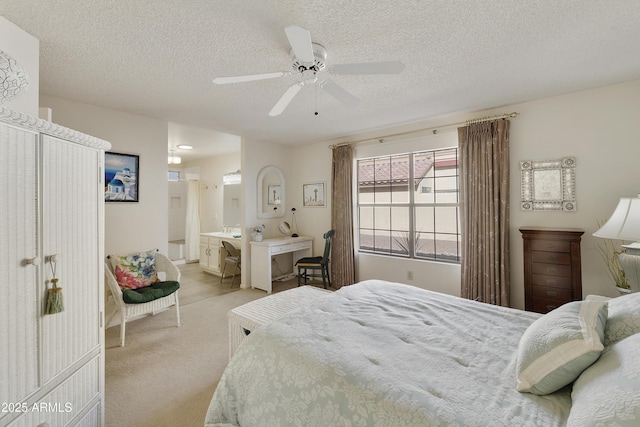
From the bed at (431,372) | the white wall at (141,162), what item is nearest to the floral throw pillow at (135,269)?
the white wall at (141,162)

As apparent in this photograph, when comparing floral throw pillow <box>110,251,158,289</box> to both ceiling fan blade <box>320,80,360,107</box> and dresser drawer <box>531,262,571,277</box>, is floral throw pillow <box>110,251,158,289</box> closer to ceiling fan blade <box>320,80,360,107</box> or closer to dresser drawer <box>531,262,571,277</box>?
ceiling fan blade <box>320,80,360,107</box>

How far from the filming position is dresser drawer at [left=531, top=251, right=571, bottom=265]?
2583 millimetres

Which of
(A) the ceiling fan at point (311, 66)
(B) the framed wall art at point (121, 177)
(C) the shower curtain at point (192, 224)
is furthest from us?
(C) the shower curtain at point (192, 224)

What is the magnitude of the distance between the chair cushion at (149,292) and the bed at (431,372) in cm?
185

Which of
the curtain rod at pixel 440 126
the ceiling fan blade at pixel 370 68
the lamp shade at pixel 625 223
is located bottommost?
the lamp shade at pixel 625 223

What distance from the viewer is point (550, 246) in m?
2.66

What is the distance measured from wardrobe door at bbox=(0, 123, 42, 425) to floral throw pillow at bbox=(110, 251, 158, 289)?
1.93 m

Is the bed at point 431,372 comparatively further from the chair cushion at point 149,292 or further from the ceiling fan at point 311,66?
the chair cushion at point 149,292

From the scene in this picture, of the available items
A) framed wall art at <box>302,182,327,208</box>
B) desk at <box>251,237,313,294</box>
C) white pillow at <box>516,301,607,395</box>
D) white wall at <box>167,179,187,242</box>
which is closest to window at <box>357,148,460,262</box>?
framed wall art at <box>302,182,327,208</box>

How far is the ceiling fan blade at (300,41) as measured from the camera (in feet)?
4.35

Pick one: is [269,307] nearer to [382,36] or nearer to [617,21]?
[382,36]

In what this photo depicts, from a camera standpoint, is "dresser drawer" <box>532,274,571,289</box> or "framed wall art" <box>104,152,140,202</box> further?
"framed wall art" <box>104,152,140,202</box>

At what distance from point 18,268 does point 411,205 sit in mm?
3925

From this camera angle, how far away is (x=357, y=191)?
450 cm
